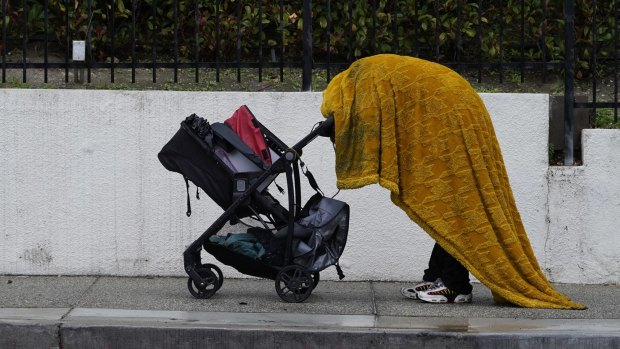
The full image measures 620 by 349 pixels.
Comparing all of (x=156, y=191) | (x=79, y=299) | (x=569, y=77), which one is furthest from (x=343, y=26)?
(x=79, y=299)

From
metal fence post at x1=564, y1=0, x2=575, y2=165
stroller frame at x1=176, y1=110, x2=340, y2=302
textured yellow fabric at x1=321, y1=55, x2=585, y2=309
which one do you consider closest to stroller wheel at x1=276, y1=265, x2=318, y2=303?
stroller frame at x1=176, y1=110, x2=340, y2=302

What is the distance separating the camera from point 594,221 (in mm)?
7305

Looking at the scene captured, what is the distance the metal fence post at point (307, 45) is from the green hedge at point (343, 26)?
0.22 meters

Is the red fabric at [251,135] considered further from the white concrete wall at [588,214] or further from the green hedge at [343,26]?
the white concrete wall at [588,214]

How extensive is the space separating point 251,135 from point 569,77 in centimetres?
243

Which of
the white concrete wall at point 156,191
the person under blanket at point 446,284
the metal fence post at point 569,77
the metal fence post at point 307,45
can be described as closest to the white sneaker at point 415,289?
the person under blanket at point 446,284

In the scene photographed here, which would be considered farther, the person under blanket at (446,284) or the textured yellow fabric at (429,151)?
the person under blanket at (446,284)

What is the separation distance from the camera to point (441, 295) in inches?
255

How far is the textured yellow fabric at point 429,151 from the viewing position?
6027 millimetres

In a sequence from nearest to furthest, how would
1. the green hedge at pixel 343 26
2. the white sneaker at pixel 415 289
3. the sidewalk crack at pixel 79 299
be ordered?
the sidewalk crack at pixel 79 299, the white sneaker at pixel 415 289, the green hedge at pixel 343 26

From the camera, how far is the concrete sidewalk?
5605mm

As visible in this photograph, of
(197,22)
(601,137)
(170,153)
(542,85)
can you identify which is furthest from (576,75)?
(170,153)

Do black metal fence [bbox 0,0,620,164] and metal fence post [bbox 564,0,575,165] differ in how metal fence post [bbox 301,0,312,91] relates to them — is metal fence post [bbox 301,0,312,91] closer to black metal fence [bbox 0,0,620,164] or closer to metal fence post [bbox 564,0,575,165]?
black metal fence [bbox 0,0,620,164]

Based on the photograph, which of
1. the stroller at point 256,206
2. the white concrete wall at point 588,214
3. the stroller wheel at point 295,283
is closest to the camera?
the stroller at point 256,206
